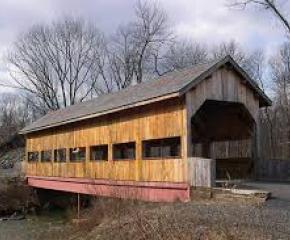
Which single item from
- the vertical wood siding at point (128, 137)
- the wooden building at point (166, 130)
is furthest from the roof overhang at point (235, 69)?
the vertical wood siding at point (128, 137)

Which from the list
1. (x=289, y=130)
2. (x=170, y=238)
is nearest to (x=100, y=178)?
(x=170, y=238)

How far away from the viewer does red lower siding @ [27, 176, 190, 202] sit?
17031 millimetres

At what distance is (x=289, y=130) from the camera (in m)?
47.2

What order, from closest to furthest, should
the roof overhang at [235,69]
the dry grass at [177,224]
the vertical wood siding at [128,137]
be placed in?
the dry grass at [177,224] → the roof overhang at [235,69] → the vertical wood siding at [128,137]

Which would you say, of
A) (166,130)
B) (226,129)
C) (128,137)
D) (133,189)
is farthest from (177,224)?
(226,129)

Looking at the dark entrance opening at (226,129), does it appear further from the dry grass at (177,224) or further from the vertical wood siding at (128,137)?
the dry grass at (177,224)

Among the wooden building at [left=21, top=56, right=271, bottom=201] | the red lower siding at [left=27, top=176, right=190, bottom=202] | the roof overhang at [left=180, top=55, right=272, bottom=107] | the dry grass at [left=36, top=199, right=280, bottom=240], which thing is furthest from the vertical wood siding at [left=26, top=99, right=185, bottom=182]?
the dry grass at [left=36, top=199, right=280, bottom=240]

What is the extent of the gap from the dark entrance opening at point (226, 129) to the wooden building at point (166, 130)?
5 centimetres

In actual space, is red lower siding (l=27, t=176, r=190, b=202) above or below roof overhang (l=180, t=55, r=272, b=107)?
below

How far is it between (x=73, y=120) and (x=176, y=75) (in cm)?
679

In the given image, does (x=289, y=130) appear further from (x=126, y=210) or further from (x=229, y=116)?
(x=126, y=210)

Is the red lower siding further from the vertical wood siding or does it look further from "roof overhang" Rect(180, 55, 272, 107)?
"roof overhang" Rect(180, 55, 272, 107)

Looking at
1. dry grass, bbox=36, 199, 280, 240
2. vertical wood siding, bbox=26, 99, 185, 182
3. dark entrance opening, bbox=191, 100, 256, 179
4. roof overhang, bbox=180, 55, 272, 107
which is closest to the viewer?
dry grass, bbox=36, 199, 280, 240

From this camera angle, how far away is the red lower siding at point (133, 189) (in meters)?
17.0
